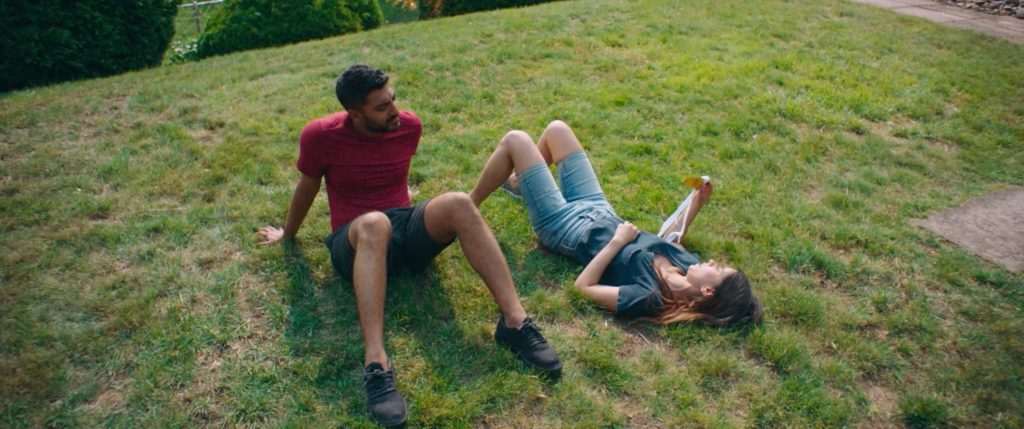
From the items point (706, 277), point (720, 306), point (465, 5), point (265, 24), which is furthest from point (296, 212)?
A: point (465, 5)

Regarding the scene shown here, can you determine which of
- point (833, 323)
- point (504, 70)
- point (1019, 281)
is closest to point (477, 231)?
point (833, 323)

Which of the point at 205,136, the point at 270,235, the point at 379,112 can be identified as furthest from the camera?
the point at 205,136

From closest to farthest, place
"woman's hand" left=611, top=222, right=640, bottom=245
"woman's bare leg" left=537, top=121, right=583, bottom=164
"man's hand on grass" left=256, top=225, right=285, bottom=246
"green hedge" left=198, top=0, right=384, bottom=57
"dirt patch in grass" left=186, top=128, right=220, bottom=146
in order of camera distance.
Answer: "woman's hand" left=611, top=222, right=640, bottom=245 < "man's hand on grass" left=256, top=225, right=285, bottom=246 < "woman's bare leg" left=537, top=121, right=583, bottom=164 < "dirt patch in grass" left=186, top=128, right=220, bottom=146 < "green hedge" left=198, top=0, right=384, bottom=57

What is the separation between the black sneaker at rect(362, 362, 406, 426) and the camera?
2.92 metres

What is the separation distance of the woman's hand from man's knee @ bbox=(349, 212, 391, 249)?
1.35 metres

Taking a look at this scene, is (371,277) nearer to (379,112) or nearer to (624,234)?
(379,112)

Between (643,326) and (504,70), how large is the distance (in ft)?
13.2

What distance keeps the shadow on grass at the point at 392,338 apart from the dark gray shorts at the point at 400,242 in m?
0.20

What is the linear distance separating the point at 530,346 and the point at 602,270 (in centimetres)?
73

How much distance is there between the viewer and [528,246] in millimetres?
4355

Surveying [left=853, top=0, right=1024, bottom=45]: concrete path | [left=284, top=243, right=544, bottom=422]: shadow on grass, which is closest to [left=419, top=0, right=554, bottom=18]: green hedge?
[left=853, top=0, right=1024, bottom=45]: concrete path

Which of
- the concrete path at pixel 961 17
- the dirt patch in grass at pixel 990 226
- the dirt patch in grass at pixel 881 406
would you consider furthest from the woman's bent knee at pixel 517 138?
the concrete path at pixel 961 17

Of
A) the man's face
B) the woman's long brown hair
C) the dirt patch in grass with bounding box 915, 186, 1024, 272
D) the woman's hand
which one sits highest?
the man's face

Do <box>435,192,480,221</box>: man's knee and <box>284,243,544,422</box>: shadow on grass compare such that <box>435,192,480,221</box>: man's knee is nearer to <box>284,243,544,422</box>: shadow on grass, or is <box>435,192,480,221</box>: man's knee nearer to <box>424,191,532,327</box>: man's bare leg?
<box>424,191,532,327</box>: man's bare leg
